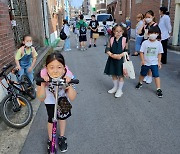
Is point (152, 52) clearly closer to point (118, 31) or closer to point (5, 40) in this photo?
point (118, 31)

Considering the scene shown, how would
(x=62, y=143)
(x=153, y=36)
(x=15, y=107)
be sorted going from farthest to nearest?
(x=153, y=36) < (x=15, y=107) < (x=62, y=143)

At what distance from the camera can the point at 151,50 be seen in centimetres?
449

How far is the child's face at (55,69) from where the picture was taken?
7.21 feet

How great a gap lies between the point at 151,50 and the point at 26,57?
263 centimetres

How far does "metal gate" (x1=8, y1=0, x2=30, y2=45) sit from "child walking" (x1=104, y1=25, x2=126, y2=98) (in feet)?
13.3

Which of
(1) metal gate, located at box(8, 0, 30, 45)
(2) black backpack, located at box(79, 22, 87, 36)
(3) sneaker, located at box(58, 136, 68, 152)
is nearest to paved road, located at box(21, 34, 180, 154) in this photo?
(3) sneaker, located at box(58, 136, 68, 152)

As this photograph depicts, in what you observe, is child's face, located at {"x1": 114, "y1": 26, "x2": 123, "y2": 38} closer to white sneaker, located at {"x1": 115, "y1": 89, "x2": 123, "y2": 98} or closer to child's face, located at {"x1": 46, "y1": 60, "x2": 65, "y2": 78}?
white sneaker, located at {"x1": 115, "y1": 89, "x2": 123, "y2": 98}

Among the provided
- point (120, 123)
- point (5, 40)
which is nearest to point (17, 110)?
point (5, 40)

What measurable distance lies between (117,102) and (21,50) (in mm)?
2207

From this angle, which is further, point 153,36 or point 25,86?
point 153,36

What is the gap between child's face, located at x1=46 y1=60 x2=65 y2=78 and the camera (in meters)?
2.20

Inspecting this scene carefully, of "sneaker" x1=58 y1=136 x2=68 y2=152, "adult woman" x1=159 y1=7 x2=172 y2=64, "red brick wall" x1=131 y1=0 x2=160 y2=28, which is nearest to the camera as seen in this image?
"sneaker" x1=58 y1=136 x2=68 y2=152

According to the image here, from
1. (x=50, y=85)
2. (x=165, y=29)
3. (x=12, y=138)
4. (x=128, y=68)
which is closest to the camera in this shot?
(x=50, y=85)

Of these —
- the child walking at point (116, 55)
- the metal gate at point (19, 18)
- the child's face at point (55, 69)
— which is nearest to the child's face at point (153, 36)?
the child walking at point (116, 55)
